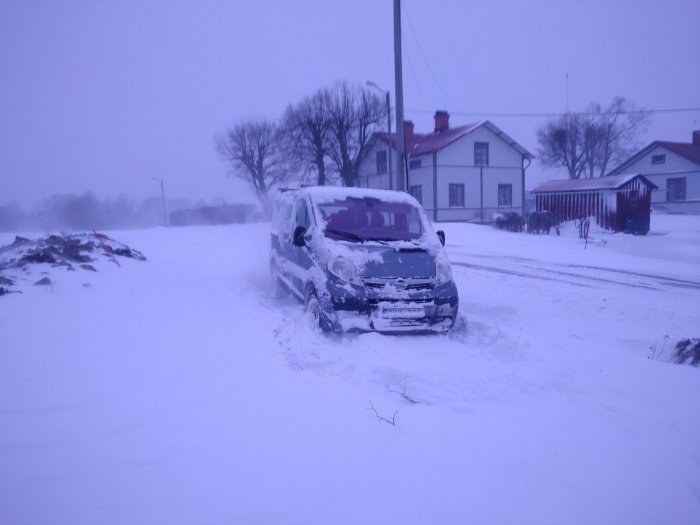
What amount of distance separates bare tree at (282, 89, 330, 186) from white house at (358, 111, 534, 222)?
3766 millimetres

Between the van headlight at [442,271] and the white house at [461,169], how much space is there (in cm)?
Result: 2719

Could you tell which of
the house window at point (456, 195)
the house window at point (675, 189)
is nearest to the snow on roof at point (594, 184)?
the house window at point (456, 195)

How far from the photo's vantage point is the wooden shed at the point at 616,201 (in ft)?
75.2

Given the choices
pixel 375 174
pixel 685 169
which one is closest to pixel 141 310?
pixel 375 174

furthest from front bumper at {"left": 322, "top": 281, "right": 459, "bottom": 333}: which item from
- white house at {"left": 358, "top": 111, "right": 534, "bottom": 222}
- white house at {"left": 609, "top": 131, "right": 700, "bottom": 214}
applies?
white house at {"left": 609, "top": 131, "right": 700, "bottom": 214}

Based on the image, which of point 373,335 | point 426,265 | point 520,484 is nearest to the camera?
point 520,484

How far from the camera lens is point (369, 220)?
275 inches

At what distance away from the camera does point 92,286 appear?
7.42 meters

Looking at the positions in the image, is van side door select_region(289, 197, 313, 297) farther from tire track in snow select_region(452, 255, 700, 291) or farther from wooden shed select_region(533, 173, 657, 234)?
wooden shed select_region(533, 173, 657, 234)

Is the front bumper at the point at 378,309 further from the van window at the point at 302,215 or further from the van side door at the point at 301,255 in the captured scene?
the van window at the point at 302,215

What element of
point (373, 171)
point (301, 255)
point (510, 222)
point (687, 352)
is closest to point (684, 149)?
point (373, 171)

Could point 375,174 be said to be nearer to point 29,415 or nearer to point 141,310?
point 141,310

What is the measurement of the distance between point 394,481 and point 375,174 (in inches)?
1444

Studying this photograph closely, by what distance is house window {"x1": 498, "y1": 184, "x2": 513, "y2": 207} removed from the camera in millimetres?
36812
